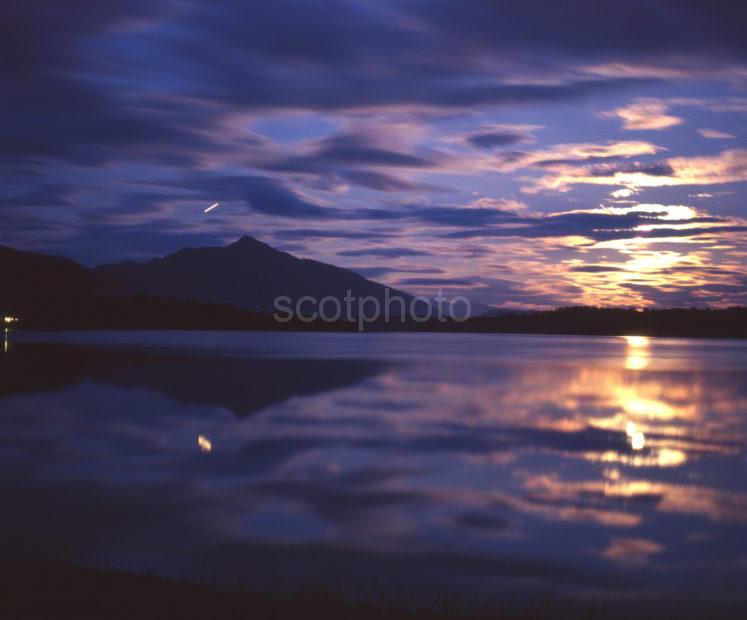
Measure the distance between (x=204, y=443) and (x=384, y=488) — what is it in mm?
6783

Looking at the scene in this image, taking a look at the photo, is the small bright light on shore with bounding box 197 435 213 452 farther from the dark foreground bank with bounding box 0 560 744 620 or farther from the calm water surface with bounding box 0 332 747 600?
the dark foreground bank with bounding box 0 560 744 620

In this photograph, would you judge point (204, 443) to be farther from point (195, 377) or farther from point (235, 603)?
point (195, 377)

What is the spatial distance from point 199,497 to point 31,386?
77.9 feet

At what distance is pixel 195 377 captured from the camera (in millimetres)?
40438

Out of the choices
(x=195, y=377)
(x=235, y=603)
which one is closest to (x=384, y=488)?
(x=235, y=603)

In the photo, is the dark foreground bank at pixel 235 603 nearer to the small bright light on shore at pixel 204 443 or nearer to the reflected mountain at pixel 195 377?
the small bright light on shore at pixel 204 443

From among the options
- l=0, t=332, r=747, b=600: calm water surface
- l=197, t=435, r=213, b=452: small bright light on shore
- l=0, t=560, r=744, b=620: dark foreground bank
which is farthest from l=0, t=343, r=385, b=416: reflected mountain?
l=0, t=560, r=744, b=620: dark foreground bank

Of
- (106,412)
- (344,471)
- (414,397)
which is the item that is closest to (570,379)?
(414,397)

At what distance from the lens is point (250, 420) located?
24.0 meters

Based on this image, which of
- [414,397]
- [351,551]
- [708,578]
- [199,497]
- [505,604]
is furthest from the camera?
[414,397]

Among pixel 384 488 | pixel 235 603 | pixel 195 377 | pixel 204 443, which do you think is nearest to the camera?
pixel 235 603

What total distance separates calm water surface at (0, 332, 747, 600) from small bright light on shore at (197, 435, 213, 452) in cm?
12

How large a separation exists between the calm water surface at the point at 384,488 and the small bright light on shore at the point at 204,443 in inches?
4.8

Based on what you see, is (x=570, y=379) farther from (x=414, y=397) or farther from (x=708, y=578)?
(x=708, y=578)
